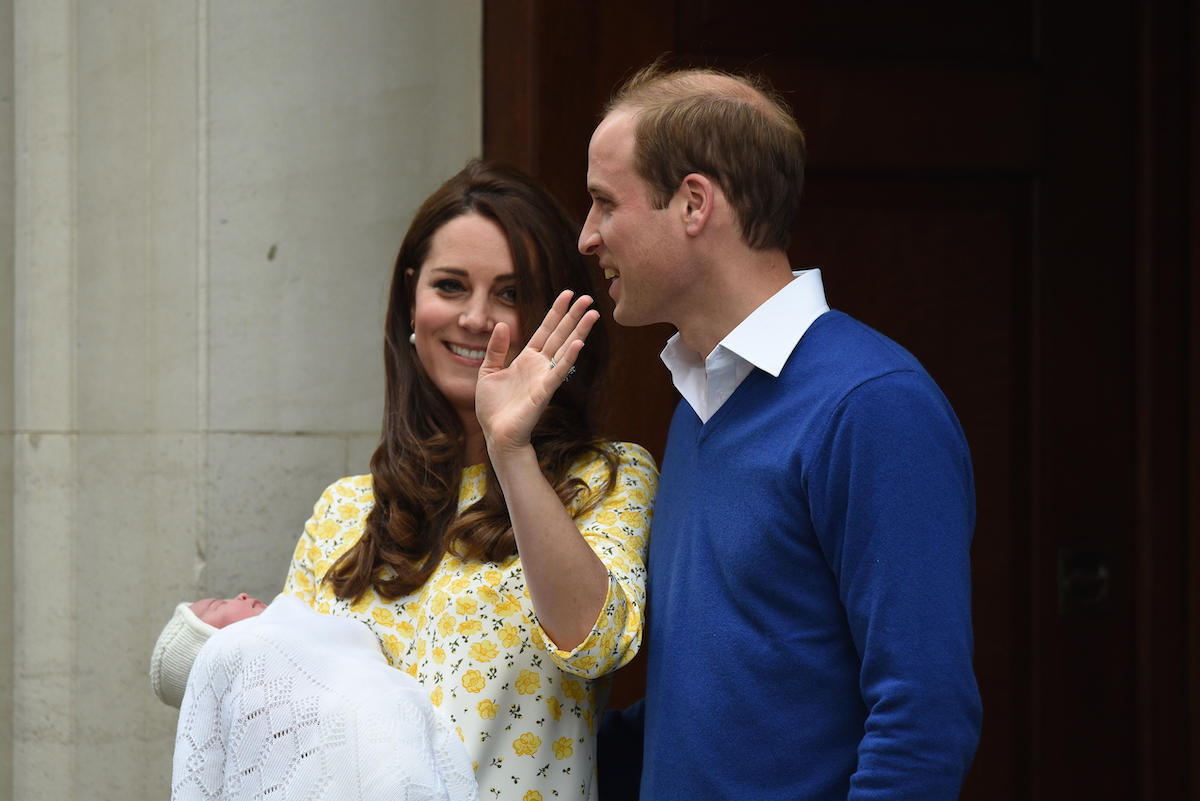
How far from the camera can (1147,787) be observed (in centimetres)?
295

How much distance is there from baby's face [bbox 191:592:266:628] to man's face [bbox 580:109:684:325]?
2.87ft

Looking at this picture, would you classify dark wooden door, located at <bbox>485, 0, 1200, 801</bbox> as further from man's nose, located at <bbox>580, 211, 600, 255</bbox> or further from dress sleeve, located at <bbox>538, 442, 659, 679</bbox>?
man's nose, located at <bbox>580, 211, 600, 255</bbox>

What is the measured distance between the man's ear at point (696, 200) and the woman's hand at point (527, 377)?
18cm

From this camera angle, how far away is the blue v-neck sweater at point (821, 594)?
160 centimetres

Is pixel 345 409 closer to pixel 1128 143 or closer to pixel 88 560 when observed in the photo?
pixel 88 560

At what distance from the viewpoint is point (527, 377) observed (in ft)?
6.23

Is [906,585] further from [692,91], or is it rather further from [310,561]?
[310,561]

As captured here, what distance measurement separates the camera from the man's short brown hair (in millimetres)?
Answer: 1862

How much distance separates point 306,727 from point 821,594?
0.71 metres

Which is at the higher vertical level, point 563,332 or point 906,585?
point 563,332

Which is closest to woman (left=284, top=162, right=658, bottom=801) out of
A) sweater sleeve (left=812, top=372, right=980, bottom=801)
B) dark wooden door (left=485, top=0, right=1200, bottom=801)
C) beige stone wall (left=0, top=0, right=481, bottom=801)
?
sweater sleeve (left=812, top=372, right=980, bottom=801)

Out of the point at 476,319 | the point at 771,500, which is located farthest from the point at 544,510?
the point at 476,319

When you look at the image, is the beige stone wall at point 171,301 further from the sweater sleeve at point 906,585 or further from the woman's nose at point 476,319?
the sweater sleeve at point 906,585

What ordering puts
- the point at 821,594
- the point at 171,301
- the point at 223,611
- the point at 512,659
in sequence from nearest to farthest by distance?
the point at 821,594, the point at 512,659, the point at 223,611, the point at 171,301
